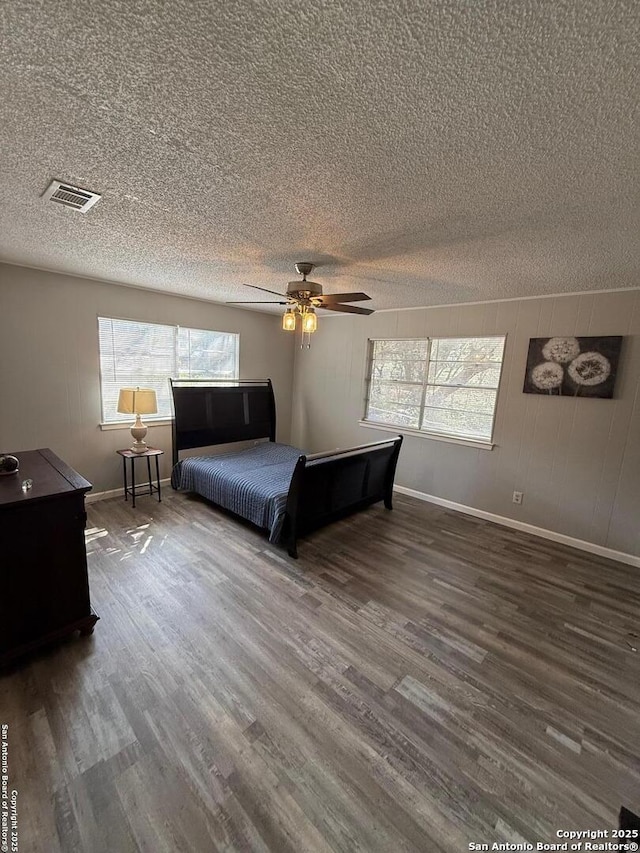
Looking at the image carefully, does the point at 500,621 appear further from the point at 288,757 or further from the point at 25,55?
the point at 25,55

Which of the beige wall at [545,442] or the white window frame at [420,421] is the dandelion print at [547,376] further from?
the white window frame at [420,421]

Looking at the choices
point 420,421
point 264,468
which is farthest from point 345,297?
point 420,421

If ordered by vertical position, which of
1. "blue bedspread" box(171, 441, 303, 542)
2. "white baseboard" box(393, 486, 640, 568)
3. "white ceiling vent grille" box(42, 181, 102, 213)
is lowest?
"white baseboard" box(393, 486, 640, 568)

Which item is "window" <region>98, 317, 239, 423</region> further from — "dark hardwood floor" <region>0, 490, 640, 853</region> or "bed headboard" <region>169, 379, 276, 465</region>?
"dark hardwood floor" <region>0, 490, 640, 853</region>

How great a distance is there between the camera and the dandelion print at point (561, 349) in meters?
3.30

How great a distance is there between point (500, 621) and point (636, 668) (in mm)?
709

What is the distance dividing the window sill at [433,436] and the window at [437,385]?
1.6 inches

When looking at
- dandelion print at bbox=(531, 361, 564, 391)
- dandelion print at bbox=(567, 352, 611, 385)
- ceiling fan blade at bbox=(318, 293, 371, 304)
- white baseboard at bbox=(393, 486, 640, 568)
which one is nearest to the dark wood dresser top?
ceiling fan blade at bbox=(318, 293, 371, 304)

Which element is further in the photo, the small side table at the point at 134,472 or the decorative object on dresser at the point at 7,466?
the small side table at the point at 134,472

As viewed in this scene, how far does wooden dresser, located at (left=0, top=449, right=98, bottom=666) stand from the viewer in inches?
67.6

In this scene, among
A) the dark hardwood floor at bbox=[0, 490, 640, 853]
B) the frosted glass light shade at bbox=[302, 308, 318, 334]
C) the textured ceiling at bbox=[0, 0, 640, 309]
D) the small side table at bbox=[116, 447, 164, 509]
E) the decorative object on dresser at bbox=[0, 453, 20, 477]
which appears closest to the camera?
the textured ceiling at bbox=[0, 0, 640, 309]

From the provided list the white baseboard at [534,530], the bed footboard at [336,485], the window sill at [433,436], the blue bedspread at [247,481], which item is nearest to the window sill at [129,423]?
the blue bedspread at [247,481]

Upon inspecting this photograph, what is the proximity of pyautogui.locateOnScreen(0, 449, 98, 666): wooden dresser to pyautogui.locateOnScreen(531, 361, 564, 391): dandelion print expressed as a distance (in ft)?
13.1

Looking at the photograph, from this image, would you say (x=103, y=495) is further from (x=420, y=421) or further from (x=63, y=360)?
(x=420, y=421)
